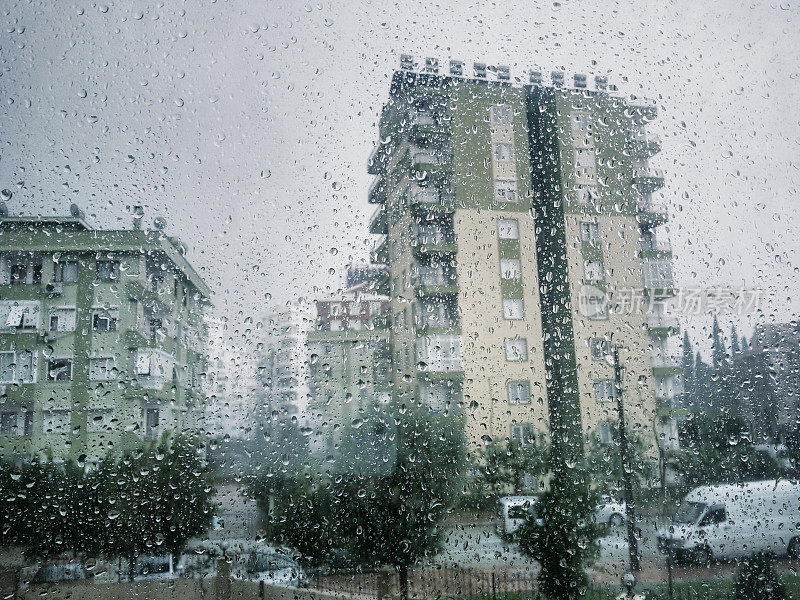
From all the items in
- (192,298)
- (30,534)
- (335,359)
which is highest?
(192,298)

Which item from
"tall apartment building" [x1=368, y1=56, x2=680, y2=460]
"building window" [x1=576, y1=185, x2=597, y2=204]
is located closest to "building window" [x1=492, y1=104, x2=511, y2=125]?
"tall apartment building" [x1=368, y1=56, x2=680, y2=460]

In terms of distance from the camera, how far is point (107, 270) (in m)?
1.41

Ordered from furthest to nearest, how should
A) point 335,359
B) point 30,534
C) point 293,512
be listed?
point 335,359
point 293,512
point 30,534

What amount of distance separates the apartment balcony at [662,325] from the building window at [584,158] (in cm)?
49

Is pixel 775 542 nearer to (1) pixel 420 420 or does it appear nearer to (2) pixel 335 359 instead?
(1) pixel 420 420

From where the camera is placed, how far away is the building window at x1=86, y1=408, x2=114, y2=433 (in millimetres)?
1372

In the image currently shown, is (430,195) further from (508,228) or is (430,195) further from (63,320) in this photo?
(63,320)

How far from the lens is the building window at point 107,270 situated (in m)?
1.41

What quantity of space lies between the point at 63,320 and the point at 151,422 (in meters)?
0.33

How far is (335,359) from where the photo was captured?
1.54 m

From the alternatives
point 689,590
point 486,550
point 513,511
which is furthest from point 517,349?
point 689,590

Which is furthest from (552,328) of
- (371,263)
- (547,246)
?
(371,263)

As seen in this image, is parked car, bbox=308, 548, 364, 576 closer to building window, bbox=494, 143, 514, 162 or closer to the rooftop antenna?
the rooftop antenna

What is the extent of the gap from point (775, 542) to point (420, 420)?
1.03 metres
